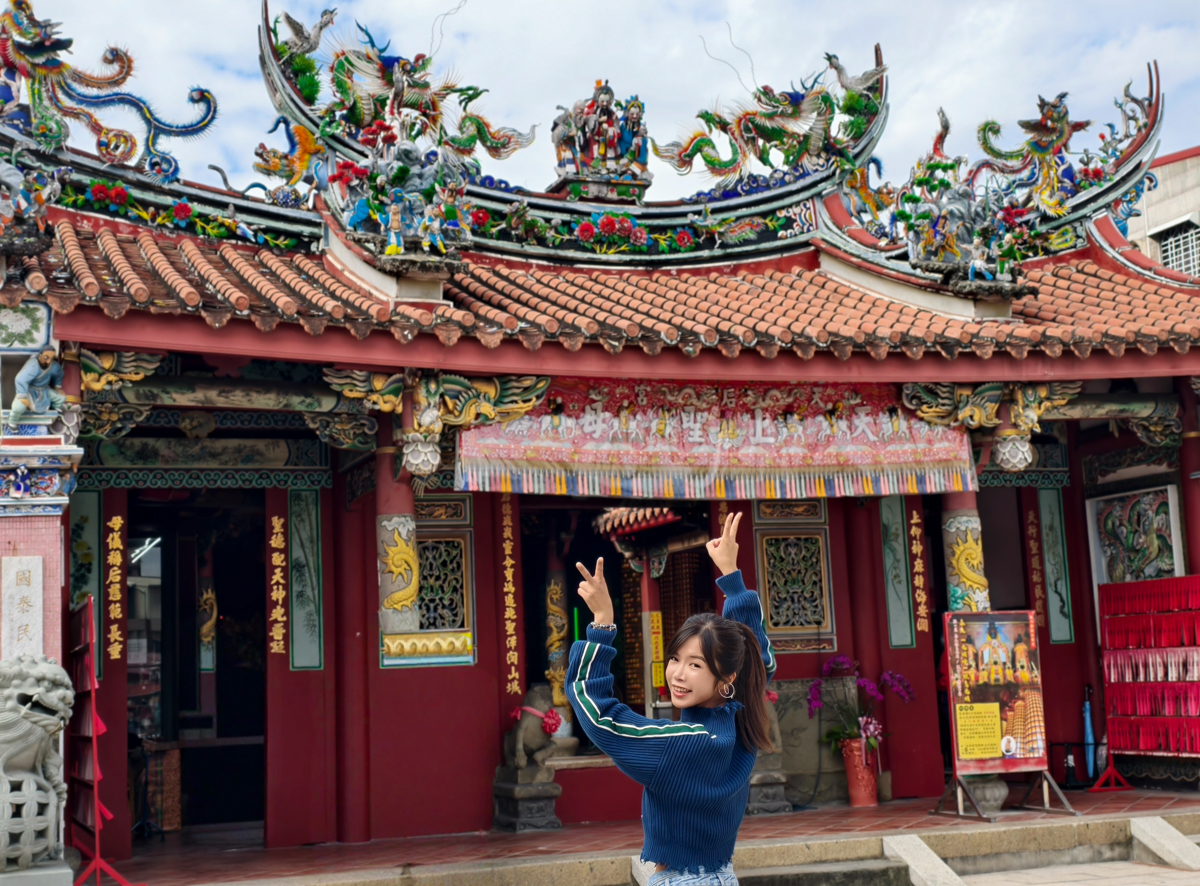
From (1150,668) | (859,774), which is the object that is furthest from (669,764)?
(1150,668)

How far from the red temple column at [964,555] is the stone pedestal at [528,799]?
2.91 meters

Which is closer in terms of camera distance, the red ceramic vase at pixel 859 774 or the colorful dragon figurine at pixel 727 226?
the red ceramic vase at pixel 859 774

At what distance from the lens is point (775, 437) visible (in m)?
8.41

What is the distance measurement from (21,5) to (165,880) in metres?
5.31

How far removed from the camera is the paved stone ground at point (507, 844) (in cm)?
744

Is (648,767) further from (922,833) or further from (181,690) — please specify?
(181,690)

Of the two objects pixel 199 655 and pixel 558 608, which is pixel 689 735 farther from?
pixel 199 655

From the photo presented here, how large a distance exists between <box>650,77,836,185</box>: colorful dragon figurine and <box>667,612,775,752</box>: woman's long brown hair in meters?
7.58

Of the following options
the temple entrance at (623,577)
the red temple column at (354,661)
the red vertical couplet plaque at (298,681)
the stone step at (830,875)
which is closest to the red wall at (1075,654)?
the temple entrance at (623,577)

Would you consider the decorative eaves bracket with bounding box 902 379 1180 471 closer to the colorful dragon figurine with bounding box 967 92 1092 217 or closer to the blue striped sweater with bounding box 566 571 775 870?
the colorful dragon figurine with bounding box 967 92 1092 217

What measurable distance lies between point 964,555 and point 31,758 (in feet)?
18.8

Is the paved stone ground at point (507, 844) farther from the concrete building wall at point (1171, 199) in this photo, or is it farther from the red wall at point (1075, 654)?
the concrete building wall at point (1171, 199)

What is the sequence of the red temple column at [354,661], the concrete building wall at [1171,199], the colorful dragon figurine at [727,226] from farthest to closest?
the concrete building wall at [1171,199], the colorful dragon figurine at [727,226], the red temple column at [354,661]

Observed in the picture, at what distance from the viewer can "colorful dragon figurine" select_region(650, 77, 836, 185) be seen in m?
10.4
